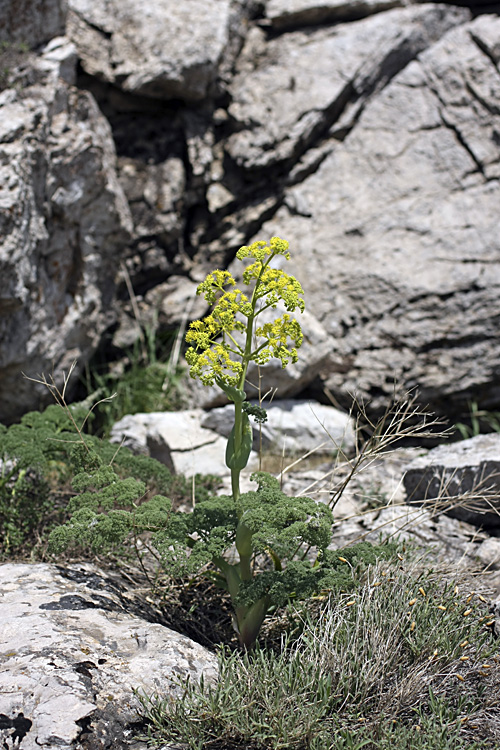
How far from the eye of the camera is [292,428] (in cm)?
541

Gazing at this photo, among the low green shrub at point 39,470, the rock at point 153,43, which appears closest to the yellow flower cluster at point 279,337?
the low green shrub at point 39,470

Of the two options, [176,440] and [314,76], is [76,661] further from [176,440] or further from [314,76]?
[314,76]

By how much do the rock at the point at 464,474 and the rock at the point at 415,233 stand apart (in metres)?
1.49

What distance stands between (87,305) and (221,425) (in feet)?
5.49

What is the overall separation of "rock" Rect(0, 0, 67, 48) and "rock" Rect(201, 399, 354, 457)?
12.3 feet

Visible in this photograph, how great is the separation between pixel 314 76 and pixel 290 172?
43.8 inches

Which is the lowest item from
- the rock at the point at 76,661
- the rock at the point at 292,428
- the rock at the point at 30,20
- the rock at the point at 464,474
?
the rock at the point at 292,428

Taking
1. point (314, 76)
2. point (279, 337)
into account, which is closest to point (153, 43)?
point (314, 76)

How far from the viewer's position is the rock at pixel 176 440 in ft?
15.7

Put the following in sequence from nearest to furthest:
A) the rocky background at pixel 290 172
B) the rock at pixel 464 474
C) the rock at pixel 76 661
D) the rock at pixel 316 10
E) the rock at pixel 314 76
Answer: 1. the rock at pixel 76 661
2. the rock at pixel 464 474
3. the rocky background at pixel 290 172
4. the rock at pixel 314 76
5. the rock at pixel 316 10

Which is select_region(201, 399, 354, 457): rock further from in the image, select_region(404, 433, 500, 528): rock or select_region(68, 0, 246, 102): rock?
select_region(68, 0, 246, 102): rock

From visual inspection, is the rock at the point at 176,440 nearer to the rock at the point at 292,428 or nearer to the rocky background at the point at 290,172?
the rock at the point at 292,428

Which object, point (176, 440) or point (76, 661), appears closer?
point (76, 661)

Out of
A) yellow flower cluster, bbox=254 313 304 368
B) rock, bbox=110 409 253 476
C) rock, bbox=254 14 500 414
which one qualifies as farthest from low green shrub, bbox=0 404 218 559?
rock, bbox=254 14 500 414
